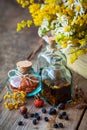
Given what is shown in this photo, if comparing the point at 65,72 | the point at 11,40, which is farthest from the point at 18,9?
the point at 65,72

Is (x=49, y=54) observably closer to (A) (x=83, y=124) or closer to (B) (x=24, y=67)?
(B) (x=24, y=67)

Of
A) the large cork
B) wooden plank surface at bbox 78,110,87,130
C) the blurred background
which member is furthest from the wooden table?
the blurred background

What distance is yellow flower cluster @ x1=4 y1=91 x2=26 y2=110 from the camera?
117cm

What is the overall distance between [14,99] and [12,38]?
1.18 meters

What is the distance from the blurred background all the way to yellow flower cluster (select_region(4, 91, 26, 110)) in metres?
0.48

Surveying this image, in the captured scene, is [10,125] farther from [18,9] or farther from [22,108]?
[18,9]

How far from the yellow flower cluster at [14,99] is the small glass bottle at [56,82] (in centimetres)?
8

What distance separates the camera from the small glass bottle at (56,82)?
1.16m

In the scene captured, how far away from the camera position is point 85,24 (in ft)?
3.81

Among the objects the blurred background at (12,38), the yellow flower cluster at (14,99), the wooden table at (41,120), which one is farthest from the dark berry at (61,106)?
the blurred background at (12,38)

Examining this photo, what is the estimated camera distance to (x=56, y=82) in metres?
1.17

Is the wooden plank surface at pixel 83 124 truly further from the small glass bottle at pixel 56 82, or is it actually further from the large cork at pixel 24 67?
the large cork at pixel 24 67

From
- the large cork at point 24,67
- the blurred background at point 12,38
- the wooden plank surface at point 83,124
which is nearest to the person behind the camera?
the wooden plank surface at point 83,124

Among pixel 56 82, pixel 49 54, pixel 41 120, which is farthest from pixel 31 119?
pixel 49 54
